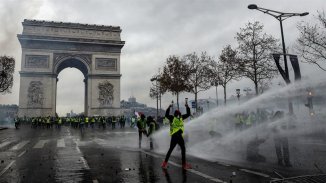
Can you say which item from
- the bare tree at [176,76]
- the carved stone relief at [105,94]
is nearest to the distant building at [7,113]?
the carved stone relief at [105,94]

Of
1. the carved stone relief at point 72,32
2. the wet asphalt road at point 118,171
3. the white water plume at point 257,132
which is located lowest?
the wet asphalt road at point 118,171

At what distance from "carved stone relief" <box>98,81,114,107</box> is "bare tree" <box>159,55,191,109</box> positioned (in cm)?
1249

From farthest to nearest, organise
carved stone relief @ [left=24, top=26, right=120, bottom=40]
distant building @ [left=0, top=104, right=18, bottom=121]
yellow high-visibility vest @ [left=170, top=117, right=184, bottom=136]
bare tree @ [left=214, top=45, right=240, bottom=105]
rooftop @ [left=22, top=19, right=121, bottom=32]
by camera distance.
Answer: distant building @ [left=0, top=104, right=18, bottom=121], rooftop @ [left=22, top=19, right=121, bottom=32], carved stone relief @ [left=24, top=26, right=120, bottom=40], bare tree @ [left=214, top=45, right=240, bottom=105], yellow high-visibility vest @ [left=170, top=117, right=184, bottom=136]

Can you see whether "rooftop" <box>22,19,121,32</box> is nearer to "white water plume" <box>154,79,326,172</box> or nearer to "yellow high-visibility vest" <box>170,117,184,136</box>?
"white water plume" <box>154,79,326,172</box>

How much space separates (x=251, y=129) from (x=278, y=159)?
9966mm

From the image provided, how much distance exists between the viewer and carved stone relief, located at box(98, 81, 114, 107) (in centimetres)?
5709

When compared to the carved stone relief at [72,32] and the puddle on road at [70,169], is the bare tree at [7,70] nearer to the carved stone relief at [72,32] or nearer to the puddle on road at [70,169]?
the carved stone relief at [72,32]

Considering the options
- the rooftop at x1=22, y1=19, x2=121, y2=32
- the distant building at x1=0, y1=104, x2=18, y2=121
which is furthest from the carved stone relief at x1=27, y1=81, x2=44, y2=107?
the rooftop at x1=22, y1=19, x2=121, y2=32

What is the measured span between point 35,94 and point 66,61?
28.6 feet

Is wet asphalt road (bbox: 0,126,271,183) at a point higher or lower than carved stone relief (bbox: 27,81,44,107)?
lower

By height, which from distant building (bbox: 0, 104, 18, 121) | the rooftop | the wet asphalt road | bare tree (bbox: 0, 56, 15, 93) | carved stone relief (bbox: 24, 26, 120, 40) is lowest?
the wet asphalt road

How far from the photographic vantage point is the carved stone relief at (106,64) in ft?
191

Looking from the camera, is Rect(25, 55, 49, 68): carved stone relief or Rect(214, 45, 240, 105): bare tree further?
Rect(25, 55, 49, 68): carved stone relief

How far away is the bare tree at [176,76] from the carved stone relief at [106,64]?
13394 mm
